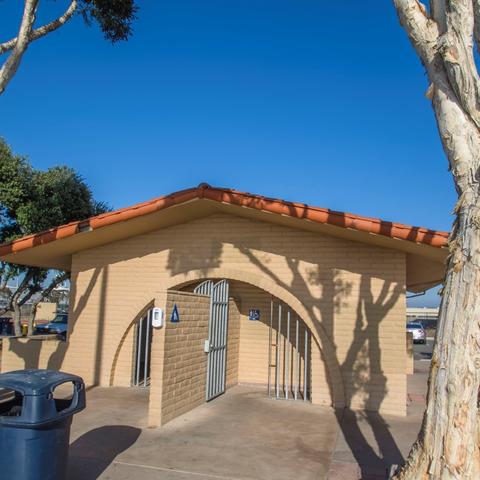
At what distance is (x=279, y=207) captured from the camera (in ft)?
30.4

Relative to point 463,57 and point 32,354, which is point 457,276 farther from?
point 32,354

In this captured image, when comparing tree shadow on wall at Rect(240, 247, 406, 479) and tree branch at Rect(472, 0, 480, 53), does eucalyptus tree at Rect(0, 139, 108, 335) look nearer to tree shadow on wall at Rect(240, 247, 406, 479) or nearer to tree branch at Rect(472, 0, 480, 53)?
tree shadow on wall at Rect(240, 247, 406, 479)

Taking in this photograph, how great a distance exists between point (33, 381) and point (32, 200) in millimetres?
13988

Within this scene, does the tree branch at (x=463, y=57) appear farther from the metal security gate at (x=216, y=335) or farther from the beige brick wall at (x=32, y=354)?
the beige brick wall at (x=32, y=354)

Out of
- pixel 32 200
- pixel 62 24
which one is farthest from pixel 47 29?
pixel 32 200

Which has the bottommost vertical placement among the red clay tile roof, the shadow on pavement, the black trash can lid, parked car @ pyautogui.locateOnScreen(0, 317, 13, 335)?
the shadow on pavement

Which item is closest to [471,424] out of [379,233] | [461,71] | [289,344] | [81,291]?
[461,71]

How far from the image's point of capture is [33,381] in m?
4.71

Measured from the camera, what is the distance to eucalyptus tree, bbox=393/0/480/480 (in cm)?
397

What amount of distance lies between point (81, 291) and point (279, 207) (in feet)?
17.5

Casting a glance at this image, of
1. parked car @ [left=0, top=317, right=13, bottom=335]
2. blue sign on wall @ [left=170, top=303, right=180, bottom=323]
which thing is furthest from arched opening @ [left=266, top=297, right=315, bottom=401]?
parked car @ [left=0, top=317, right=13, bottom=335]

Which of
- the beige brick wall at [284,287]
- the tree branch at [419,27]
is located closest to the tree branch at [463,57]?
the tree branch at [419,27]

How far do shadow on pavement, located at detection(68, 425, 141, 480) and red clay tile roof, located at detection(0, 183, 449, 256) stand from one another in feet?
13.0

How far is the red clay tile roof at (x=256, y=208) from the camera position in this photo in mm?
8422
